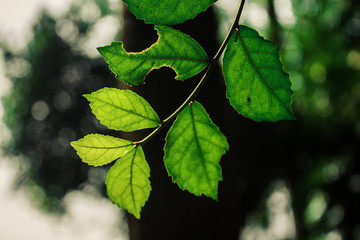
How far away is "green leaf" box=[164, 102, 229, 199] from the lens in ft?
1.25

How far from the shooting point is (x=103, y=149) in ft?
1.27

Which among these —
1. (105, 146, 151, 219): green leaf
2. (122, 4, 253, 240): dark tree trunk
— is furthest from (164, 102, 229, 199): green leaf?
(122, 4, 253, 240): dark tree trunk

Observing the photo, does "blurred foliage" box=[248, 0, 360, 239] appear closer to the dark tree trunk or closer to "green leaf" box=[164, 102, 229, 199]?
the dark tree trunk

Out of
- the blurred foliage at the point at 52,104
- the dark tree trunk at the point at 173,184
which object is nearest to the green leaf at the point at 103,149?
the dark tree trunk at the point at 173,184

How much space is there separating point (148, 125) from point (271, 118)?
15 cm

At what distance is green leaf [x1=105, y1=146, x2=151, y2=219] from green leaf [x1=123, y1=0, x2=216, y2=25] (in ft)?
0.50

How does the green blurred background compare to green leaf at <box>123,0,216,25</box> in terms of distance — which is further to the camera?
the green blurred background

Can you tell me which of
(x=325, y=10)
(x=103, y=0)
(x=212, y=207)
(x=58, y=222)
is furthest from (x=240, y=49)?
(x=58, y=222)

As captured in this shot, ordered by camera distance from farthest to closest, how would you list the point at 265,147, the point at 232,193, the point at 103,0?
1. the point at 103,0
2. the point at 265,147
3. the point at 232,193

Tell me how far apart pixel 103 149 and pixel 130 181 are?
5 centimetres

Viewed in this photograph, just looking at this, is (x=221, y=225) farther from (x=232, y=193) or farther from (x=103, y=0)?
(x=103, y=0)

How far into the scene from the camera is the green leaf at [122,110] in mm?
384

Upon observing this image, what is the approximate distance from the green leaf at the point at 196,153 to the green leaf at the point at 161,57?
0.06 m

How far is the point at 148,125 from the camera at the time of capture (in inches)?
15.4
